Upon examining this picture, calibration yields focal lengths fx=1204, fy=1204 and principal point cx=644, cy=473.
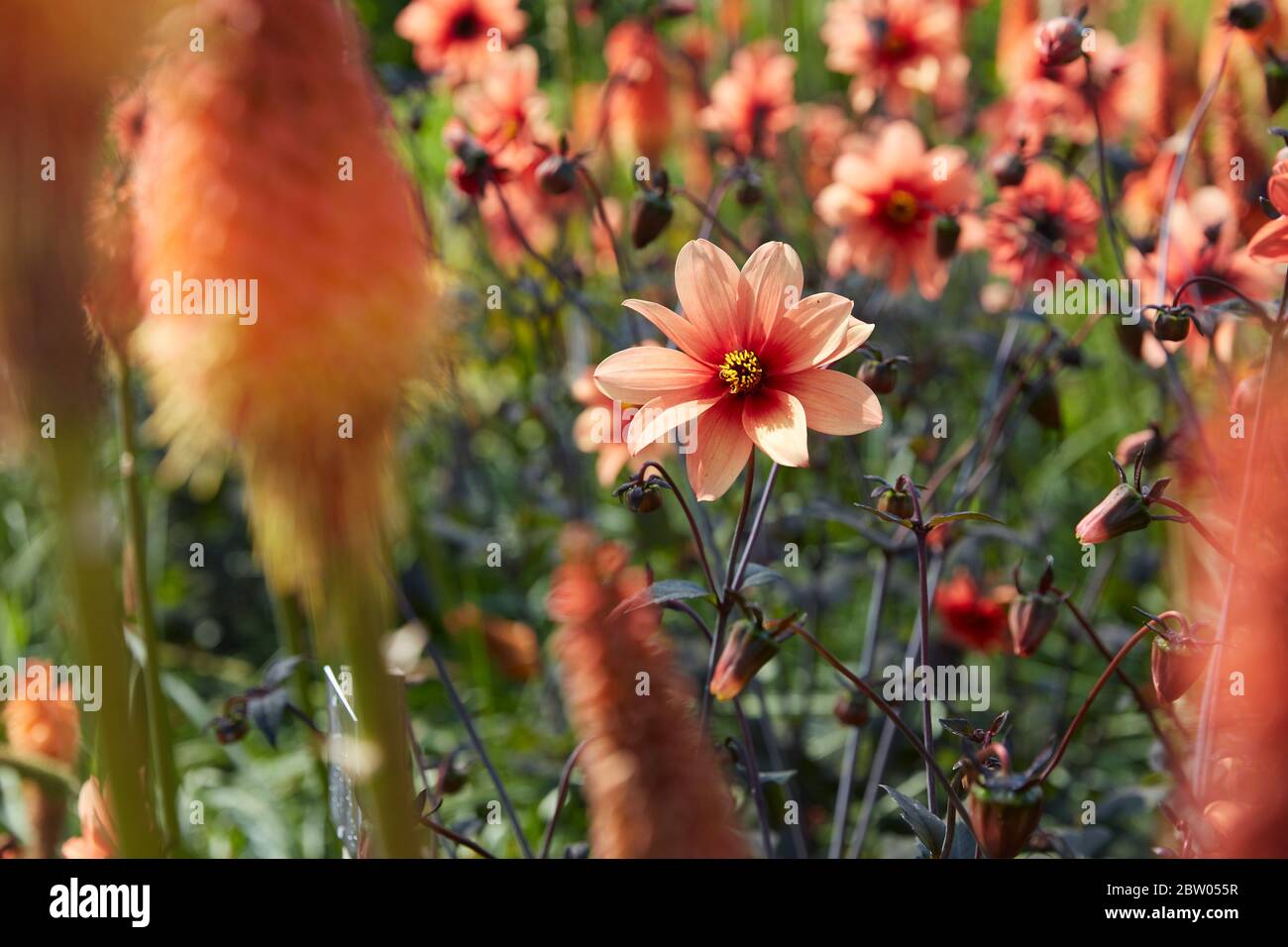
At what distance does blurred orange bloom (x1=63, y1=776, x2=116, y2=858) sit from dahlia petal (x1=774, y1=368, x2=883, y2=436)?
2.55 feet

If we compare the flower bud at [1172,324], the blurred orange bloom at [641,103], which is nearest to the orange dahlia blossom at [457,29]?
the blurred orange bloom at [641,103]

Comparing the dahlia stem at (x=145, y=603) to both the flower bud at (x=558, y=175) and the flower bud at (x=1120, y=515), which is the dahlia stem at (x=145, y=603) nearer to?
the flower bud at (x=558, y=175)

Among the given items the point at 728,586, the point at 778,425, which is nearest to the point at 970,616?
the point at 728,586

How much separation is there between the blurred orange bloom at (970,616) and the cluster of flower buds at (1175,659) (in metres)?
0.95

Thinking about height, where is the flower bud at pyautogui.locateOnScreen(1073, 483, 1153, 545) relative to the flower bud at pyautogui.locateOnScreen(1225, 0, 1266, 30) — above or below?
below

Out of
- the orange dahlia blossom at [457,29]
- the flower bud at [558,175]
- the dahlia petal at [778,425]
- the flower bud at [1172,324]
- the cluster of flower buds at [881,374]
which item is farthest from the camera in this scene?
the orange dahlia blossom at [457,29]

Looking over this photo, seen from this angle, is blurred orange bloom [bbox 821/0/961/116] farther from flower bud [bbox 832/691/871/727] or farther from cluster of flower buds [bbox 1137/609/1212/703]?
cluster of flower buds [bbox 1137/609/1212/703]

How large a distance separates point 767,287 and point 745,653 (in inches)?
15.1

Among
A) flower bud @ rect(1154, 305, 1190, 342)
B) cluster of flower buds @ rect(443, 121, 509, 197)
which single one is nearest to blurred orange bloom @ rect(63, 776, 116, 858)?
cluster of flower buds @ rect(443, 121, 509, 197)

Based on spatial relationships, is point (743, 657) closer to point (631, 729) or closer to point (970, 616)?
point (631, 729)

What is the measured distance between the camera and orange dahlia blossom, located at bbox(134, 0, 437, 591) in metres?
0.61

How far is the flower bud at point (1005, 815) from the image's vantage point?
1.02 m

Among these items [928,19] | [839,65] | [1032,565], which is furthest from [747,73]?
[1032,565]

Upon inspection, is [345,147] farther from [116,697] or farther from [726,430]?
[726,430]
